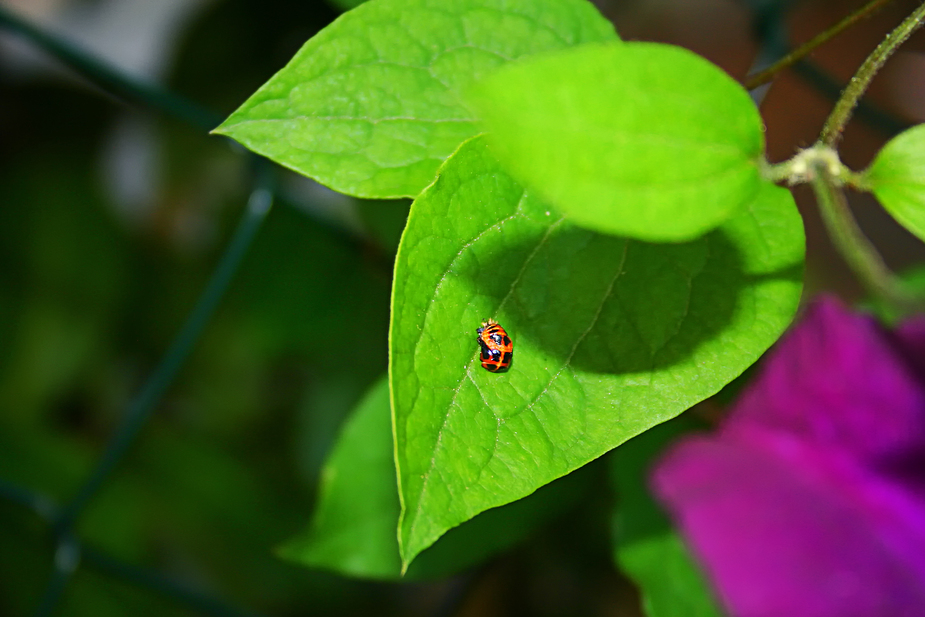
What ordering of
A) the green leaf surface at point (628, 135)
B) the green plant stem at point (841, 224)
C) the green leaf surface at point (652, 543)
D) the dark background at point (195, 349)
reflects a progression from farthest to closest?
the dark background at point (195, 349), the green leaf surface at point (652, 543), the green plant stem at point (841, 224), the green leaf surface at point (628, 135)

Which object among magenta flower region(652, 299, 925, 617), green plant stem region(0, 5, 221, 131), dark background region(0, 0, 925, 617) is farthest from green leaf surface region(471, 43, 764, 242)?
dark background region(0, 0, 925, 617)

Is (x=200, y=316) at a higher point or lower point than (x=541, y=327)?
lower

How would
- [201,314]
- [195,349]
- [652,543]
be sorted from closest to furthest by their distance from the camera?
1. [652,543]
2. [201,314]
3. [195,349]

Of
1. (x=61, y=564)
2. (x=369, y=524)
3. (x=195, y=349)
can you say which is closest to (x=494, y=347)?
(x=369, y=524)

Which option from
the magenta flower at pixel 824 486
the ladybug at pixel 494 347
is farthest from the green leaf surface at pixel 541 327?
the magenta flower at pixel 824 486

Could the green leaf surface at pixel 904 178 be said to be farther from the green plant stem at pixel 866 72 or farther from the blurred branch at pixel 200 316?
the blurred branch at pixel 200 316

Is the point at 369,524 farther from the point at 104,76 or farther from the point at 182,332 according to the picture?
the point at 104,76

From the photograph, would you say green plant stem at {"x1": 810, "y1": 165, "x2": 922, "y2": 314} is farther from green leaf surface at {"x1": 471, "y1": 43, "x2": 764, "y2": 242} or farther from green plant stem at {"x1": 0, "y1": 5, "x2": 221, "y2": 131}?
green plant stem at {"x1": 0, "y1": 5, "x2": 221, "y2": 131}
